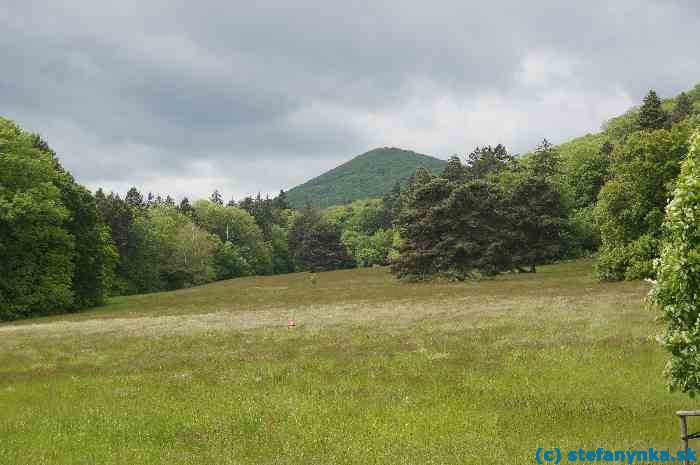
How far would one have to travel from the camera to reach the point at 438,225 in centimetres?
7669

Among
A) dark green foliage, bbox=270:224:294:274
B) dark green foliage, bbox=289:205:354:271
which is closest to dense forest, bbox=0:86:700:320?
dark green foliage, bbox=289:205:354:271

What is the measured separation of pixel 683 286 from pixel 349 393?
33.0ft

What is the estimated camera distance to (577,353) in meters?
20.1

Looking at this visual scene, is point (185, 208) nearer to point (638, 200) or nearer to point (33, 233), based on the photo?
point (33, 233)

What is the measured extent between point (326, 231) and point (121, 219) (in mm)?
57212

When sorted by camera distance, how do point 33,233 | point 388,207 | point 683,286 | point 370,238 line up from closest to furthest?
point 683,286 → point 33,233 → point 370,238 → point 388,207

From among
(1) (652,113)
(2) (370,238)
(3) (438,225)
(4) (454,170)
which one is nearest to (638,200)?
(3) (438,225)

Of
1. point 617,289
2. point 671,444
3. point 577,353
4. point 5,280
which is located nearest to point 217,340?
point 577,353

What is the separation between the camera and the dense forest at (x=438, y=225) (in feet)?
168

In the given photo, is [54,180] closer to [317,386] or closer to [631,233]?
[317,386]

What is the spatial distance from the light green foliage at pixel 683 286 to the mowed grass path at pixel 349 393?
9.03 feet

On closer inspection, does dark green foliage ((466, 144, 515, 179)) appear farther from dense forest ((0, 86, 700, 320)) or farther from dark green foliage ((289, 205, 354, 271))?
dark green foliage ((289, 205, 354, 271))

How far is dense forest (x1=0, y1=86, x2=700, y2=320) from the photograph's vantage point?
51312 mm

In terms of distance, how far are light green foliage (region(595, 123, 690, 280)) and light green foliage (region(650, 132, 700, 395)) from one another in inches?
1673
